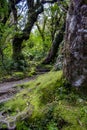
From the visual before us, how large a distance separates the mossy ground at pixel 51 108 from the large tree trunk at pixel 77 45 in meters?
0.25

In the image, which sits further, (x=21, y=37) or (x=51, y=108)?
(x=21, y=37)

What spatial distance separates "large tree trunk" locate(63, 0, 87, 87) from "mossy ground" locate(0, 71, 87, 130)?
0.81 ft

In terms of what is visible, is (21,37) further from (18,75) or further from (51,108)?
(51,108)

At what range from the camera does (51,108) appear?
15.8 ft

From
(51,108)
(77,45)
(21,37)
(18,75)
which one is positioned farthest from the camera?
(21,37)

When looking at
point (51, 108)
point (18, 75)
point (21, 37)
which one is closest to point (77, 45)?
point (51, 108)

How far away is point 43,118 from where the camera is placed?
15.5ft

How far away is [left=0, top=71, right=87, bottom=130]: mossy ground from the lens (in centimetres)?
452

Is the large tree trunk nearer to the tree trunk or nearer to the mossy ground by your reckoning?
the mossy ground

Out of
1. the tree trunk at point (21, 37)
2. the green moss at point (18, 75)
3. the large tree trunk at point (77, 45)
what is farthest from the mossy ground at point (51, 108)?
the tree trunk at point (21, 37)

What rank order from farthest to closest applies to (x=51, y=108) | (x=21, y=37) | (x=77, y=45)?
(x=21, y=37), (x=77, y=45), (x=51, y=108)

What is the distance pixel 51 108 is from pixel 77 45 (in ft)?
4.30

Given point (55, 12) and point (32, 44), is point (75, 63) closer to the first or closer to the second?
point (55, 12)

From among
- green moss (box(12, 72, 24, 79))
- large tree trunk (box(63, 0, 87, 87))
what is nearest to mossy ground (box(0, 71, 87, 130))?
large tree trunk (box(63, 0, 87, 87))
